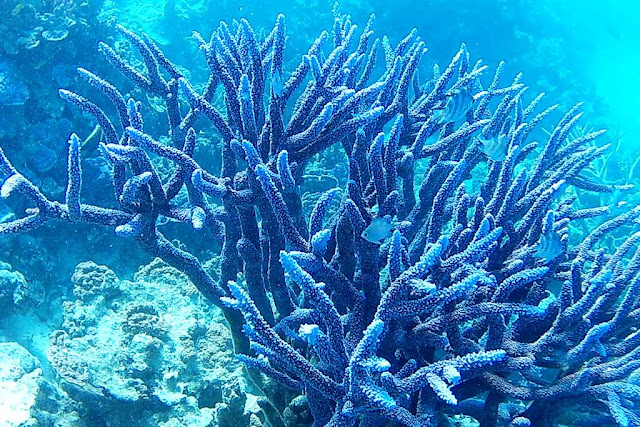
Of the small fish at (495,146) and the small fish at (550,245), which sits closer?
the small fish at (550,245)

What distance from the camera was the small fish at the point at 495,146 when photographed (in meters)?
3.32

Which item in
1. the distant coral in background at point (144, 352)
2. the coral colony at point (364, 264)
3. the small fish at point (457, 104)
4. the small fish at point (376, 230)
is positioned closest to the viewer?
the coral colony at point (364, 264)

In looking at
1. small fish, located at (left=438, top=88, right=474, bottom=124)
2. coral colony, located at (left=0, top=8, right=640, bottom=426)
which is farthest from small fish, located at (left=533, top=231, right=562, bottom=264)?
small fish, located at (left=438, top=88, right=474, bottom=124)

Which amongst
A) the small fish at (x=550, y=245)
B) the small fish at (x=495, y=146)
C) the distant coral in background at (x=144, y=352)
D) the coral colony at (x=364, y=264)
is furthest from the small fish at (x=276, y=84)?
the distant coral in background at (x=144, y=352)

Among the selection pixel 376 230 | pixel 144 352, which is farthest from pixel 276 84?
pixel 144 352

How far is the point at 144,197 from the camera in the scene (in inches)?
105

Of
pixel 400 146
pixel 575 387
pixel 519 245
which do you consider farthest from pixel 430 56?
pixel 575 387

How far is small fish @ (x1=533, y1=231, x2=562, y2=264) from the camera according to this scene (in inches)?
101

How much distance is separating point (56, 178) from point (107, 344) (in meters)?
2.72

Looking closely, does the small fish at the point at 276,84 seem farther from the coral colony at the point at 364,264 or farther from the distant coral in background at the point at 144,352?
the distant coral in background at the point at 144,352

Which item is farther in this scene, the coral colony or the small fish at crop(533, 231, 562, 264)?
the small fish at crop(533, 231, 562, 264)

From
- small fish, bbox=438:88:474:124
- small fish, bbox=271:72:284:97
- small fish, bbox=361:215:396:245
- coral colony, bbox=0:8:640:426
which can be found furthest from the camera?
small fish, bbox=438:88:474:124

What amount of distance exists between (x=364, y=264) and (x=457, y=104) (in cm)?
161

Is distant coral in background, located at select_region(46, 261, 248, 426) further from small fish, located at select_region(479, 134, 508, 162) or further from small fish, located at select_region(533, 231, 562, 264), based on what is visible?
small fish, located at select_region(479, 134, 508, 162)
